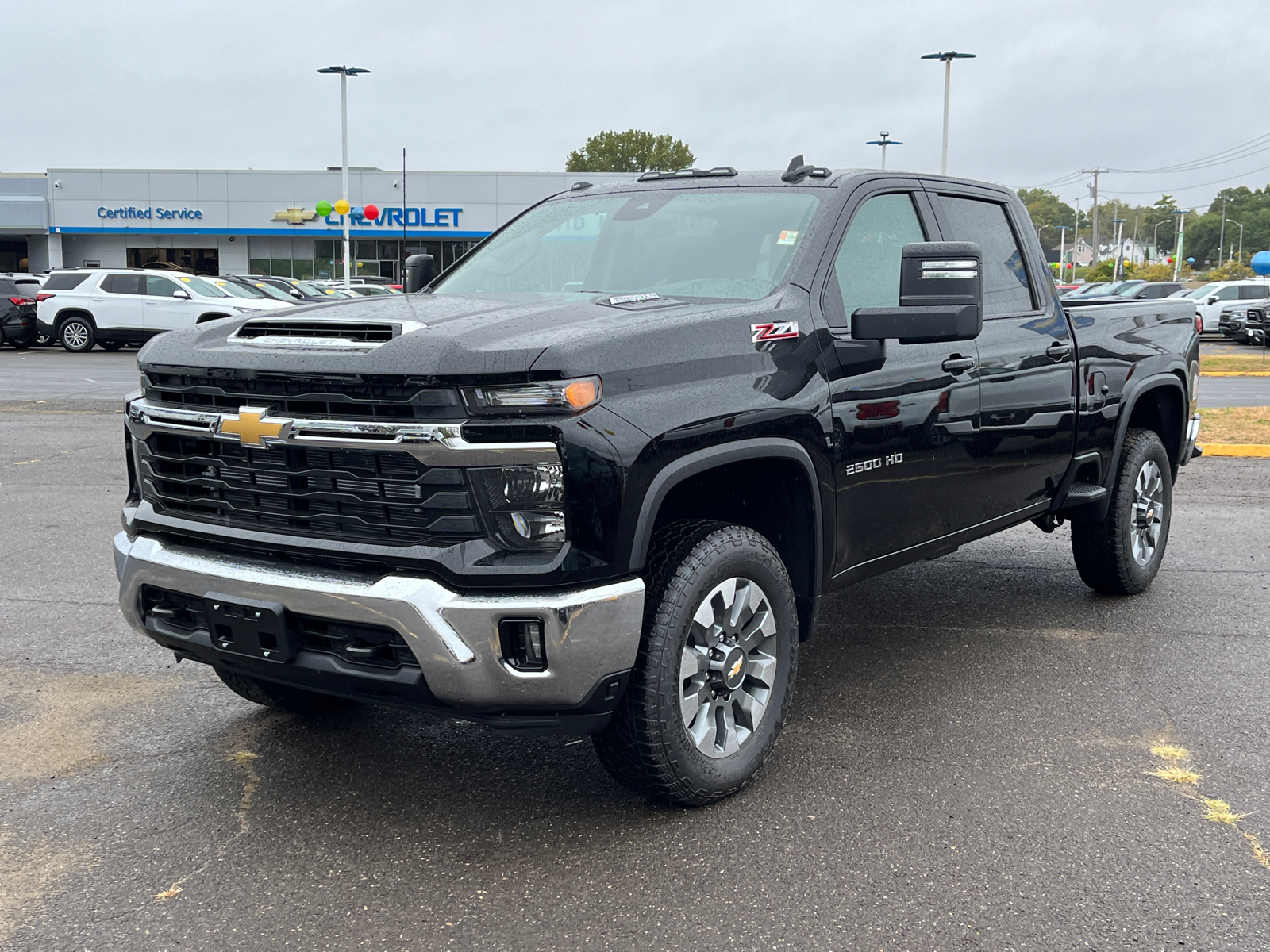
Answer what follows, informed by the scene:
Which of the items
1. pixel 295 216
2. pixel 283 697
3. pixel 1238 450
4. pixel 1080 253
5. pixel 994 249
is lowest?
pixel 283 697

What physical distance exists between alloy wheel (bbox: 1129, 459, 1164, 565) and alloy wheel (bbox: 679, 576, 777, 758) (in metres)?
3.06

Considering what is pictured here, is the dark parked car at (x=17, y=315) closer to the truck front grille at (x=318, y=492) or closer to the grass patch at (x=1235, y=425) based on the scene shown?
the grass patch at (x=1235, y=425)

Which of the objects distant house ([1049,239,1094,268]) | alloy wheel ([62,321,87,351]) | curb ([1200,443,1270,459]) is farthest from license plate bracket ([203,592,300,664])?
distant house ([1049,239,1094,268])

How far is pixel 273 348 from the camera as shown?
3.35 meters

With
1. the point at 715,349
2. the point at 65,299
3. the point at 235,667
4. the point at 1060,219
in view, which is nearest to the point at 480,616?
the point at 235,667

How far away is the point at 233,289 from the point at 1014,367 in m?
22.5

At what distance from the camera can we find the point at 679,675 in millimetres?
3395

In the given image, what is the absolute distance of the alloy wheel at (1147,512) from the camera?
6047 millimetres

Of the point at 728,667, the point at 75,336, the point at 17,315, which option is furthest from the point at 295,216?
the point at 728,667

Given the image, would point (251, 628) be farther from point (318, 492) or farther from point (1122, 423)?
point (1122, 423)

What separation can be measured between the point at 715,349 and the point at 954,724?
1759 millimetres

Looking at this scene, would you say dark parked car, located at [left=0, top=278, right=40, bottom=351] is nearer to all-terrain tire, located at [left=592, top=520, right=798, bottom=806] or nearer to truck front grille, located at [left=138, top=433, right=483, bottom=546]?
truck front grille, located at [left=138, top=433, right=483, bottom=546]

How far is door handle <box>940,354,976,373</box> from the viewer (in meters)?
4.46

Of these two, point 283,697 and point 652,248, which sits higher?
point 652,248
